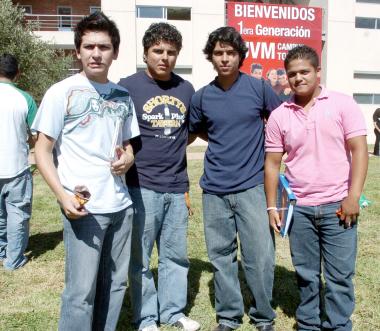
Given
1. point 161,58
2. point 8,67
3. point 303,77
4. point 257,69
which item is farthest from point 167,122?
point 257,69

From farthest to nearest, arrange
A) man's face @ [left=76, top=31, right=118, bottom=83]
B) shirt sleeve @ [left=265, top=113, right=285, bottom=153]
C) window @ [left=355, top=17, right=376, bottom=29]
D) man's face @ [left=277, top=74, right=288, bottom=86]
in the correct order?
window @ [left=355, top=17, right=376, bottom=29], man's face @ [left=277, top=74, right=288, bottom=86], shirt sleeve @ [left=265, top=113, right=285, bottom=153], man's face @ [left=76, top=31, right=118, bottom=83]

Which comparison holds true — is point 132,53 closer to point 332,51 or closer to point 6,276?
point 332,51

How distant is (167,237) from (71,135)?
1257mm

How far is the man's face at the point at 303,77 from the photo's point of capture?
9.15 feet

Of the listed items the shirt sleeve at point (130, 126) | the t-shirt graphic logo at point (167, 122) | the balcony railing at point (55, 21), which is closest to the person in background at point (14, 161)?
the t-shirt graphic logo at point (167, 122)

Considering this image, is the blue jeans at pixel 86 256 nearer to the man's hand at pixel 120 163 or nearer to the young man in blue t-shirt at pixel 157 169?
the man's hand at pixel 120 163

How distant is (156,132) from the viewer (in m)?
3.09

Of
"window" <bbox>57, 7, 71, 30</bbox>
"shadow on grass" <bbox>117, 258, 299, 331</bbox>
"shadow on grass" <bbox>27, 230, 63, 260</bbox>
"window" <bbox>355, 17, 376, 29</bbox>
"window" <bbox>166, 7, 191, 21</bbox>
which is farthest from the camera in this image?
"window" <bbox>57, 7, 71, 30</bbox>

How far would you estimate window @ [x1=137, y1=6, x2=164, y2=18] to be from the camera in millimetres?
19078

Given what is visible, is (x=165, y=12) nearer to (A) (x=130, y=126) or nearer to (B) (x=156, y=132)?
(B) (x=156, y=132)

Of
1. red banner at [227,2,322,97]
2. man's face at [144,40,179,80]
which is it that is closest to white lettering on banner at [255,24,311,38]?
red banner at [227,2,322,97]

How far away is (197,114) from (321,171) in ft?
3.13

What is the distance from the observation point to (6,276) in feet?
14.2

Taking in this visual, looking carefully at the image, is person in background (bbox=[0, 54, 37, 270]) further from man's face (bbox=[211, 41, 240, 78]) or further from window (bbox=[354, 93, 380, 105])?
window (bbox=[354, 93, 380, 105])
